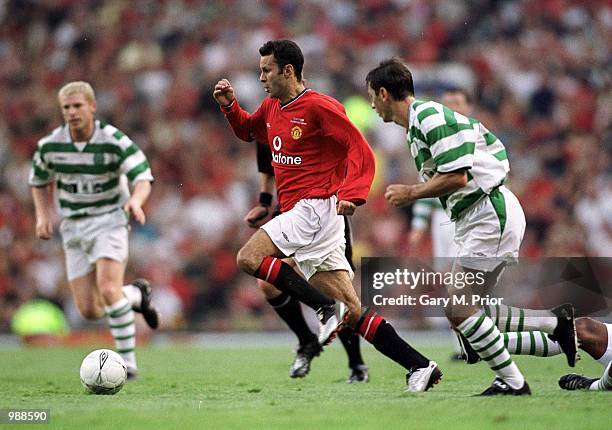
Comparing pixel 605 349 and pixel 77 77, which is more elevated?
pixel 77 77

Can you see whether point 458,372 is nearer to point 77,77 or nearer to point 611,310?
point 611,310

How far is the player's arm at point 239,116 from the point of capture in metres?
7.53

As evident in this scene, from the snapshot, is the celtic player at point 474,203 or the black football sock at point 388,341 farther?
the black football sock at point 388,341

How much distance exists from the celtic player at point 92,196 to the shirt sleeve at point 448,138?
10.7ft

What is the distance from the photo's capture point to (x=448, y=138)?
20.0 ft

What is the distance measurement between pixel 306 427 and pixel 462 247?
2.00 metres

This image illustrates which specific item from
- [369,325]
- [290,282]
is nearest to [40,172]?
[290,282]

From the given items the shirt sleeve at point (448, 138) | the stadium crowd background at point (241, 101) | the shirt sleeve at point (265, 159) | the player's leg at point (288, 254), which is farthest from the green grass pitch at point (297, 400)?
the stadium crowd background at point (241, 101)

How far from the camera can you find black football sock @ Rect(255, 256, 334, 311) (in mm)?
6863

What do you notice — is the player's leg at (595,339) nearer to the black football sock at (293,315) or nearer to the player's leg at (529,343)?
the player's leg at (529,343)

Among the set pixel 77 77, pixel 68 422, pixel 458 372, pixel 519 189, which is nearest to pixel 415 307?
pixel 458 372

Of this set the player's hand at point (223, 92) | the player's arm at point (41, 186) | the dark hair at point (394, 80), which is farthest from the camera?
the player's arm at point (41, 186)

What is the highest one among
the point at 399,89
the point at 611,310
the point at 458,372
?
the point at 399,89

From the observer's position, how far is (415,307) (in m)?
7.14
